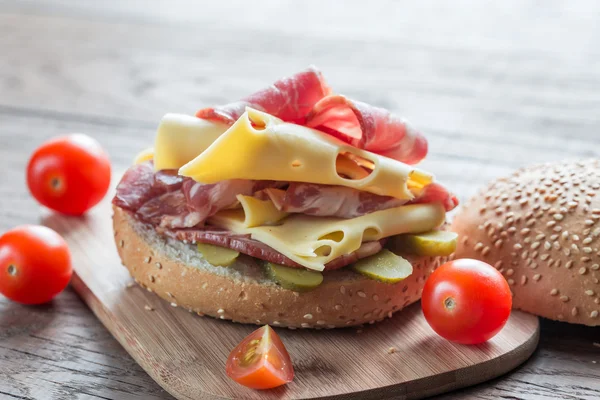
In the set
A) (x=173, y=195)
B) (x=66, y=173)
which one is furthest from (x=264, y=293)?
(x=66, y=173)

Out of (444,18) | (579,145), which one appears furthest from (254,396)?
(444,18)

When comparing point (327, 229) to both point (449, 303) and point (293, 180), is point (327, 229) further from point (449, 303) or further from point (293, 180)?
point (449, 303)

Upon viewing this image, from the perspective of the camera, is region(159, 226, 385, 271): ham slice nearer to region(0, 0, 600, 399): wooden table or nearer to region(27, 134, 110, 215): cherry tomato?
region(0, 0, 600, 399): wooden table

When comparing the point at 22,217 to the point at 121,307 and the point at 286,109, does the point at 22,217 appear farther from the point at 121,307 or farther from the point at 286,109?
the point at 286,109

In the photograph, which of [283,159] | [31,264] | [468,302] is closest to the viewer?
[468,302]

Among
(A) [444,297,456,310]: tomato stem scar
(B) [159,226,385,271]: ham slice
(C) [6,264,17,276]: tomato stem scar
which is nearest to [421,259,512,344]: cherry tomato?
(A) [444,297,456,310]: tomato stem scar

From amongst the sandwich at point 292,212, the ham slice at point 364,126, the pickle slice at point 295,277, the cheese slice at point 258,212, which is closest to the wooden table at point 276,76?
the sandwich at point 292,212
